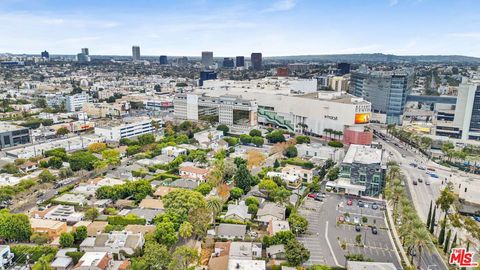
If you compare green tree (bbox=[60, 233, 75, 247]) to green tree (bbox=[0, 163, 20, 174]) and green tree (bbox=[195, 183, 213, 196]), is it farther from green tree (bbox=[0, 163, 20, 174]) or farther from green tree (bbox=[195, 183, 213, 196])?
green tree (bbox=[0, 163, 20, 174])

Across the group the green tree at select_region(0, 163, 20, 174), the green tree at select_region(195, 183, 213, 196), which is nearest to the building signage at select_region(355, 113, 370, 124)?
the green tree at select_region(195, 183, 213, 196)

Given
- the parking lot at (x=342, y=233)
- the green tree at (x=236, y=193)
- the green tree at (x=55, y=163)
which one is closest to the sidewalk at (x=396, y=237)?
the parking lot at (x=342, y=233)

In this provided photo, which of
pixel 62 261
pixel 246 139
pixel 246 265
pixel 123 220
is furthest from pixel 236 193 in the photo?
pixel 246 139

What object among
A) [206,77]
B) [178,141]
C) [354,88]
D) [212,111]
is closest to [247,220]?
[178,141]

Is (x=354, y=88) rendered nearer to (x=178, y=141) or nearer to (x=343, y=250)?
(x=178, y=141)

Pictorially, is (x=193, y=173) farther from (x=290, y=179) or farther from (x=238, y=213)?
(x=238, y=213)

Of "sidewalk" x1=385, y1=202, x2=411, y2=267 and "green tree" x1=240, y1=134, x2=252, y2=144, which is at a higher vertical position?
"green tree" x1=240, y1=134, x2=252, y2=144

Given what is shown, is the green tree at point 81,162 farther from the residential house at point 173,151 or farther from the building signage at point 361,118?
the building signage at point 361,118
